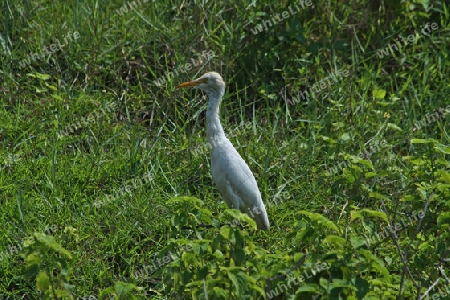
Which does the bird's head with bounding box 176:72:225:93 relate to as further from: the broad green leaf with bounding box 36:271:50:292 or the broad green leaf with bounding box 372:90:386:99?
the broad green leaf with bounding box 36:271:50:292

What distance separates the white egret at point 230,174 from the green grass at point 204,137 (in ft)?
0.79

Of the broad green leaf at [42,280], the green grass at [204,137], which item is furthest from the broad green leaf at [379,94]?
the broad green leaf at [42,280]

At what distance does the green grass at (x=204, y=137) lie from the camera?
465 centimetres

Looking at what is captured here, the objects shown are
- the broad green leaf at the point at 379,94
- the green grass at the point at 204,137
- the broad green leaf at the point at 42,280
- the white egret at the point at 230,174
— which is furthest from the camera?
the broad green leaf at the point at 379,94

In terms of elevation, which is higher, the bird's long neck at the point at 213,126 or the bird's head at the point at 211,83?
the bird's head at the point at 211,83

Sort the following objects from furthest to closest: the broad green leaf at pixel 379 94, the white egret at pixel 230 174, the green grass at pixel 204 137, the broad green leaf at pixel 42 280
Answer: the broad green leaf at pixel 379 94 → the white egret at pixel 230 174 → the green grass at pixel 204 137 → the broad green leaf at pixel 42 280

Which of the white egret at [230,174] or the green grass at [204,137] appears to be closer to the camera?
the green grass at [204,137]

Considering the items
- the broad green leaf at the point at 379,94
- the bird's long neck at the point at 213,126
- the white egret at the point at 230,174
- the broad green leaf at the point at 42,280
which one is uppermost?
the broad green leaf at the point at 42,280

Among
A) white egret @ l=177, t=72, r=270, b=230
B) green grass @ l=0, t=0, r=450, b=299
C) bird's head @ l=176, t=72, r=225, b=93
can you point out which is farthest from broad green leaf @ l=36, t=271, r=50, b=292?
bird's head @ l=176, t=72, r=225, b=93

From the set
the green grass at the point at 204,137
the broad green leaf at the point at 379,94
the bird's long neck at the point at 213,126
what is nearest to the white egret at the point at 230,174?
the bird's long neck at the point at 213,126

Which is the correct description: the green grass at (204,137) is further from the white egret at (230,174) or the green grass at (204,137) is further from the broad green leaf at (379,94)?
the white egret at (230,174)

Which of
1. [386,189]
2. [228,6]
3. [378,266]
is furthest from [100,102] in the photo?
[378,266]

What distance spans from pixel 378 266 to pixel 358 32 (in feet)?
12.3

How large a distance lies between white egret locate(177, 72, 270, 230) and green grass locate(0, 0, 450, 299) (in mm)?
240
